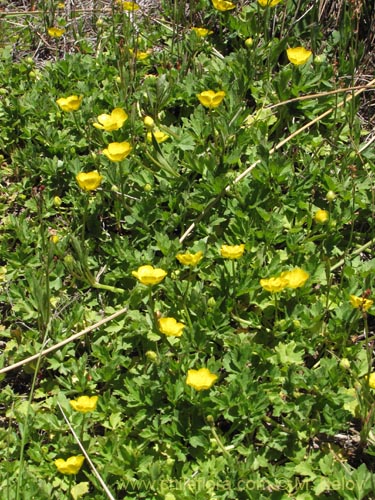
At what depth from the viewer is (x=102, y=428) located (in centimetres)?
279

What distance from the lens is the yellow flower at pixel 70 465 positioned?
2.41 meters

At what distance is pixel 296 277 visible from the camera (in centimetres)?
285

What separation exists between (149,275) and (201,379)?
517 millimetres

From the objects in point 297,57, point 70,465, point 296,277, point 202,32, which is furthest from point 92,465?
point 202,32

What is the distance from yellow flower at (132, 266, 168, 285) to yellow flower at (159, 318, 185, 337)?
0.53 ft

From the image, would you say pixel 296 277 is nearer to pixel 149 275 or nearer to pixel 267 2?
pixel 149 275

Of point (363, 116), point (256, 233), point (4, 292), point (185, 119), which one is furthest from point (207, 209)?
point (363, 116)

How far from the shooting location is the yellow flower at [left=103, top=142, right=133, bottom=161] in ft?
10.3

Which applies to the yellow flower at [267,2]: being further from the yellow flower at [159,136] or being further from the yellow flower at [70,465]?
the yellow flower at [70,465]

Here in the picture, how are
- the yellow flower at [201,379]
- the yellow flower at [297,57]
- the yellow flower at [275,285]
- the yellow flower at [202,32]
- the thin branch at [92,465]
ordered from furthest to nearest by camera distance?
the yellow flower at [202,32]
the yellow flower at [297,57]
the yellow flower at [275,285]
the yellow flower at [201,379]
the thin branch at [92,465]

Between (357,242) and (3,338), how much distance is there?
69.4 inches

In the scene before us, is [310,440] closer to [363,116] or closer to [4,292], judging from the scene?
[4,292]

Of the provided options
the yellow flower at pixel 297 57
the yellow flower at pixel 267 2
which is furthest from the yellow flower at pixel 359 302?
the yellow flower at pixel 267 2

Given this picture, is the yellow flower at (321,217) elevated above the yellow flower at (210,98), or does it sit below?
below
